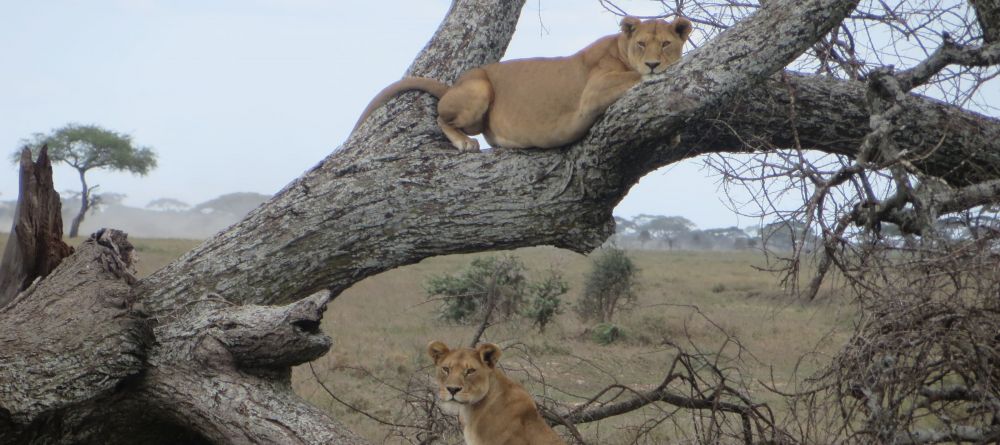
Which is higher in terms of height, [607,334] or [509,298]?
[509,298]

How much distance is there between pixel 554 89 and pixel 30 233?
293 centimetres

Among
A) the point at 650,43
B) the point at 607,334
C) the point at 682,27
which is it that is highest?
the point at 682,27

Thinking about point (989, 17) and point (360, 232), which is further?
point (989, 17)

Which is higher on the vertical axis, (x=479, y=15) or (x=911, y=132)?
(x=479, y=15)

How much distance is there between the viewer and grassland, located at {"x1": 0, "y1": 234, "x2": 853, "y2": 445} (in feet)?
31.1

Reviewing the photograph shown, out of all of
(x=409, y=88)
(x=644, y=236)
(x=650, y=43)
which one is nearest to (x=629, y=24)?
(x=650, y=43)

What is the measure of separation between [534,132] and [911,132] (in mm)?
2190

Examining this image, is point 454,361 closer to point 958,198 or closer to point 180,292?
point 180,292

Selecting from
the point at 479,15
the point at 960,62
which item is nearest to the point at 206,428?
the point at 479,15

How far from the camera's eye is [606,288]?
18.8m

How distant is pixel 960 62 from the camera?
5953mm

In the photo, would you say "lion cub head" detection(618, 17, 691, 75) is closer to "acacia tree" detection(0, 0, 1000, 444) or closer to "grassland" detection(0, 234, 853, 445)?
"acacia tree" detection(0, 0, 1000, 444)

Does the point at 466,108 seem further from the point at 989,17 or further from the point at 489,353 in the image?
the point at 989,17

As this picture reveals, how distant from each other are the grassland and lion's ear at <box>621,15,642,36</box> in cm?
139
